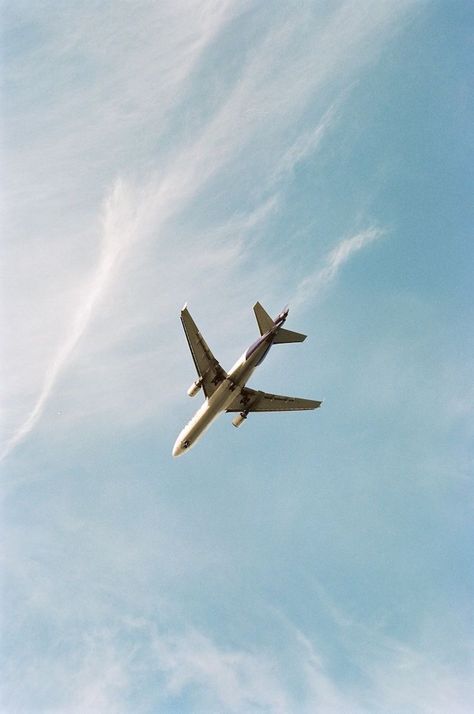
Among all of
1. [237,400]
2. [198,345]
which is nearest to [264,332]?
[198,345]

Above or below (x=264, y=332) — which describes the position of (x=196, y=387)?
below

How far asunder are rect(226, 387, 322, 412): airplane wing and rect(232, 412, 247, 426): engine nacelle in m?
0.70

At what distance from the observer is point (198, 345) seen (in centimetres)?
5359

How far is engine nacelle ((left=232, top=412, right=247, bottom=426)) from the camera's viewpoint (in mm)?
59000

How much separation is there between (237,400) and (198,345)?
8571 millimetres

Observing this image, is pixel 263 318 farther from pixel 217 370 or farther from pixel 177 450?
pixel 177 450

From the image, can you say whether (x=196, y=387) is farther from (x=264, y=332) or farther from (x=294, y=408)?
(x=294, y=408)

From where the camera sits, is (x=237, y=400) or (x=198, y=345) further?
(x=237, y=400)

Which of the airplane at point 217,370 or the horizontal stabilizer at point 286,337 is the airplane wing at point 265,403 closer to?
the airplane at point 217,370

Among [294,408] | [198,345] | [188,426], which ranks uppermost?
[294,408]

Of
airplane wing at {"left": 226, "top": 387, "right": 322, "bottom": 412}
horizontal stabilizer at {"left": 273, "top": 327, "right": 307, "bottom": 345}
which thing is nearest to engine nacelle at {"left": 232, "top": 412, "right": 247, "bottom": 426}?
airplane wing at {"left": 226, "top": 387, "right": 322, "bottom": 412}

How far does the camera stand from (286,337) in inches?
2121

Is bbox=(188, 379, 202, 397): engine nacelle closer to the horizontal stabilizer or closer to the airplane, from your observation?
the airplane

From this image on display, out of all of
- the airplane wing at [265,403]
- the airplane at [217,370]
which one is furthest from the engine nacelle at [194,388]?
the airplane wing at [265,403]
